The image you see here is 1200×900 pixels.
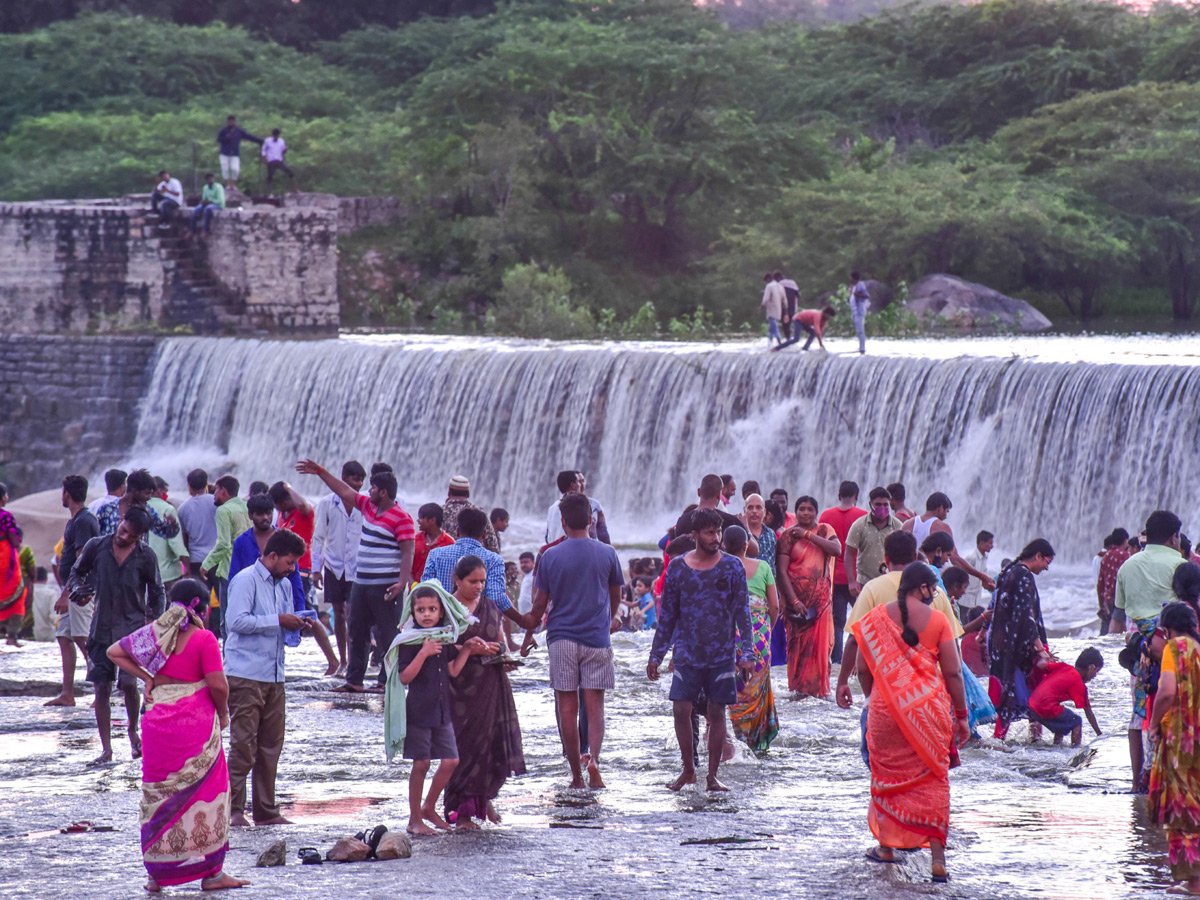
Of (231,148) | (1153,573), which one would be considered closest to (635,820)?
(1153,573)

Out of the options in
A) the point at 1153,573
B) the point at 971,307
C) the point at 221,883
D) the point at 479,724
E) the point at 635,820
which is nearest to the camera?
the point at 221,883

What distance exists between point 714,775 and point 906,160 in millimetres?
29373

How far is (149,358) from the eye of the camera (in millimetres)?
24312

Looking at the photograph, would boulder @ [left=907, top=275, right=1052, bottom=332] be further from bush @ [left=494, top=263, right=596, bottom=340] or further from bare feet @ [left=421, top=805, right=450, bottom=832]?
bare feet @ [left=421, top=805, right=450, bottom=832]

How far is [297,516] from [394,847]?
4318 mm

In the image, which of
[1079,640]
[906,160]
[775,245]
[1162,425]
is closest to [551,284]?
Result: [775,245]

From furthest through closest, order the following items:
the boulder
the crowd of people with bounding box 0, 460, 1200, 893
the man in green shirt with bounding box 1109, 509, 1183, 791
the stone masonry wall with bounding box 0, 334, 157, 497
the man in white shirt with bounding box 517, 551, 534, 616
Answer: the boulder → the stone masonry wall with bounding box 0, 334, 157, 497 → the man in white shirt with bounding box 517, 551, 534, 616 → the man in green shirt with bounding box 1109, 509, 1183, 791 → the crowd of people with bounding box 0, 460, 1200, 893

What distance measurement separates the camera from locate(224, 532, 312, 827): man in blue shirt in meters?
6.46

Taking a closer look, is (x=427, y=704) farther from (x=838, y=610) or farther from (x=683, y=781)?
(x=838, y=610)

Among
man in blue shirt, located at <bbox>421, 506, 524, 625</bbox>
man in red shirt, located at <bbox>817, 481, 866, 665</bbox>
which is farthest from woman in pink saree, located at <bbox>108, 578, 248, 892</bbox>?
man in red shirt, located at <bbox>817, 481, 866, 665</bbox>

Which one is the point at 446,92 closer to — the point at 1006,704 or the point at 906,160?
the point at 906,160

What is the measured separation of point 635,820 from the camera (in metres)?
6.55

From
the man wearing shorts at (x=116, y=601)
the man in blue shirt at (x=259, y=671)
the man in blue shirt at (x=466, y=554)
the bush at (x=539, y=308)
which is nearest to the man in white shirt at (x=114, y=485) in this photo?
the man wearing shorts at (x=116, y=601)

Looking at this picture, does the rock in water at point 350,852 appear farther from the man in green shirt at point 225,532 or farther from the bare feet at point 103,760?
the man in green shirt at point 225,532
